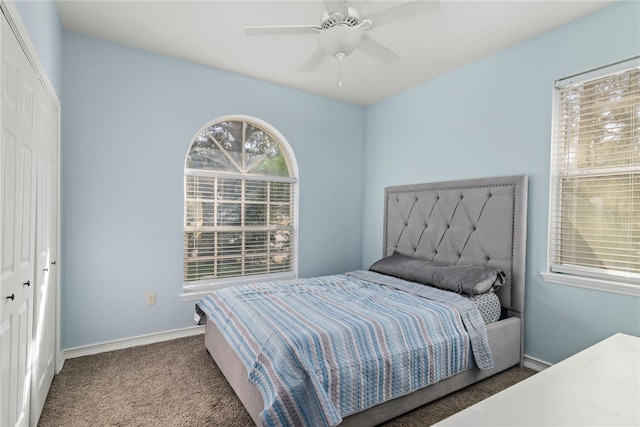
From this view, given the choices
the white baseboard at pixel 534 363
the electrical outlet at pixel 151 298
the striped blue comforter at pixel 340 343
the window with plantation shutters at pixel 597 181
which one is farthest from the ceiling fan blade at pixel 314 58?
the white baseboard at pixel 534 363

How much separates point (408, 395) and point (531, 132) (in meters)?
2.11

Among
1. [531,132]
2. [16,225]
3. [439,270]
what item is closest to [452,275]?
[439,270]

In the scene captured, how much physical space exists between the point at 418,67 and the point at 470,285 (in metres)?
2.01

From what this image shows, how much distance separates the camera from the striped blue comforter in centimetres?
152

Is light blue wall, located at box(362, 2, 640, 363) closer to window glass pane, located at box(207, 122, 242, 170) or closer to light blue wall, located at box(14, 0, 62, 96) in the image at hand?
window glass pane, located at box(207, 122, 242, 170)

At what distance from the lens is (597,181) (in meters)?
2.28

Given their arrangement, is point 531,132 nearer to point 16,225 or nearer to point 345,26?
point 345,26

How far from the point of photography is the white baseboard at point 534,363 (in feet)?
8.09

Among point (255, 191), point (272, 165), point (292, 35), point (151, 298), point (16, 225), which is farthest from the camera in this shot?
point (272, 165)

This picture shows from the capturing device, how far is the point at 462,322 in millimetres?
2160

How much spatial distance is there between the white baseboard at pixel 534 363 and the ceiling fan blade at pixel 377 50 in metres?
2.41

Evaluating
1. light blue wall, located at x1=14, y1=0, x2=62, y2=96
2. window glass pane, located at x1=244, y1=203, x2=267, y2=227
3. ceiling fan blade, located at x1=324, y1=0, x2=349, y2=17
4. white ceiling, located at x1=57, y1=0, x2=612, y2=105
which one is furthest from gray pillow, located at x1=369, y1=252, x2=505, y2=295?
light blue wall, located at x1=14, y1=0, x2=62, y2=96

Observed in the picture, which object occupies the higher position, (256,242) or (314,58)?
(314,58)

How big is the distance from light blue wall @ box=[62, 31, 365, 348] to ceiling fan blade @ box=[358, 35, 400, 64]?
5.48 ft
